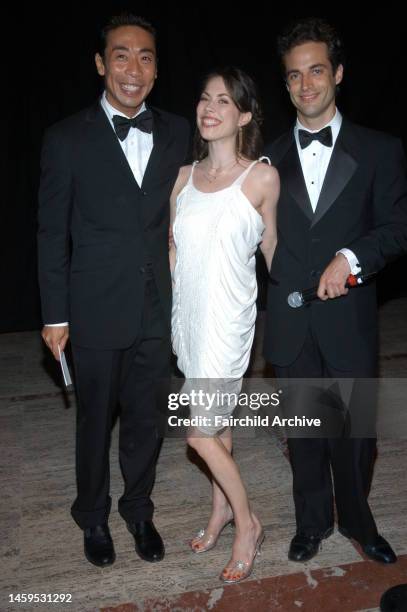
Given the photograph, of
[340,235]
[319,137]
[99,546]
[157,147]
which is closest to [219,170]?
[157,147]

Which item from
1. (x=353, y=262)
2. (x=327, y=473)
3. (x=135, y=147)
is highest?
(x=135, y=147)

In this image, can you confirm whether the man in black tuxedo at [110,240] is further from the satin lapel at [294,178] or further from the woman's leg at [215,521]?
the satin lapel at [294,178]

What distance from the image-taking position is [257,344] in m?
4.97

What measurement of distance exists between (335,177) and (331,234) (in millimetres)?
177

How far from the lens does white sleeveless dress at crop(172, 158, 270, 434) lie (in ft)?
7.87

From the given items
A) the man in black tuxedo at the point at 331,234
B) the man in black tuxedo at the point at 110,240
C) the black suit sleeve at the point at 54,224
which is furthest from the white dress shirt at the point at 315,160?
the black suit sleeve at the point at 54,224

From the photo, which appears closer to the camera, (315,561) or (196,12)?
(315,561)

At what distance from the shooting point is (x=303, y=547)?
8.72ft

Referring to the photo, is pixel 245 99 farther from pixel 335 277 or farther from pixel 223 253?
pixel 335 277

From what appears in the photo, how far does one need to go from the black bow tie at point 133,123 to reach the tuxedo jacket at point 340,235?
411mm

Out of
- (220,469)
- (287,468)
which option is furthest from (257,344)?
(220,469)

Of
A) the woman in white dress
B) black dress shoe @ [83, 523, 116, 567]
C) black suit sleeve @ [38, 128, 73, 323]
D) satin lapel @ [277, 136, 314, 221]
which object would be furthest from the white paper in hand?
satin lapel @ [277, 136, 314, 221]

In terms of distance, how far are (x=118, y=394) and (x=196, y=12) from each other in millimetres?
3157

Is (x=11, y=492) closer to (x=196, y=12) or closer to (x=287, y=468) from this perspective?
(x=287, y=468)
